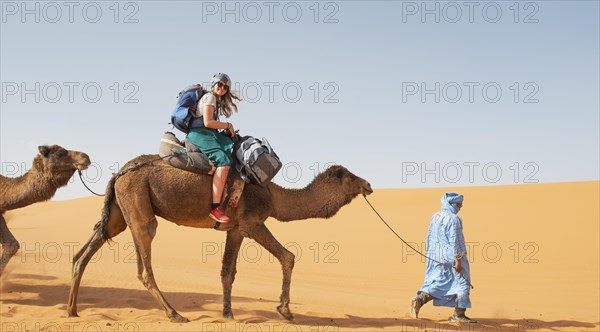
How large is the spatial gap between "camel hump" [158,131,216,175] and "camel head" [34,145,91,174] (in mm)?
1835

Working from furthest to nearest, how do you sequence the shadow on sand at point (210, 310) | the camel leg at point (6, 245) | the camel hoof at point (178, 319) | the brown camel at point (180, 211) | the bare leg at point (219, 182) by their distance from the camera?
1. the camel leg at point (6, 245)
2. the shadow on sand at point (210, 310)
3. the brown camel at point (180, 211)
4. the bare leg at point (219, 182)
5. the camel hoof at point (178, 319)

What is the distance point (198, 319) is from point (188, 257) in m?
15.3

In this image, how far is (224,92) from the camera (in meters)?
8.45

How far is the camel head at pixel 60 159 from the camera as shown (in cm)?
949

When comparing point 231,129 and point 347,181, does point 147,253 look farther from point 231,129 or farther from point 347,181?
Result: point 347,181

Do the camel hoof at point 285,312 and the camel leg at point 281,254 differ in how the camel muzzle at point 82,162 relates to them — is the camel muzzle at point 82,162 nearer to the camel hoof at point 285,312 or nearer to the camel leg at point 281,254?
the camel leg at point 281,254

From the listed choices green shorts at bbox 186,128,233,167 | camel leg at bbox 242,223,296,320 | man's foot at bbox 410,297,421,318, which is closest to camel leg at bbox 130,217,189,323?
green shorts at bbox 186,128,233,167

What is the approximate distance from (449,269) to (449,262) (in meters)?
0.17

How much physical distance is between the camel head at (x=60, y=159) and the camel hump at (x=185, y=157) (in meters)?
1.84

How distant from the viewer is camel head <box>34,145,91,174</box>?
374 inches

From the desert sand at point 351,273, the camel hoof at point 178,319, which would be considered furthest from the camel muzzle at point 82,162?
the camel hoof at point 178,319

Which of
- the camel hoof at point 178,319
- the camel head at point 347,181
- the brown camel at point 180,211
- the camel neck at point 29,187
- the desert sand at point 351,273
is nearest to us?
the camel hoof at point 178,319

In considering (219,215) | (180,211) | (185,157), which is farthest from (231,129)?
(180,211)

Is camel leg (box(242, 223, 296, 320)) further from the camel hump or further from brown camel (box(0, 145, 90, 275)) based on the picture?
brown camel (box(0, 145, 90, 275))
